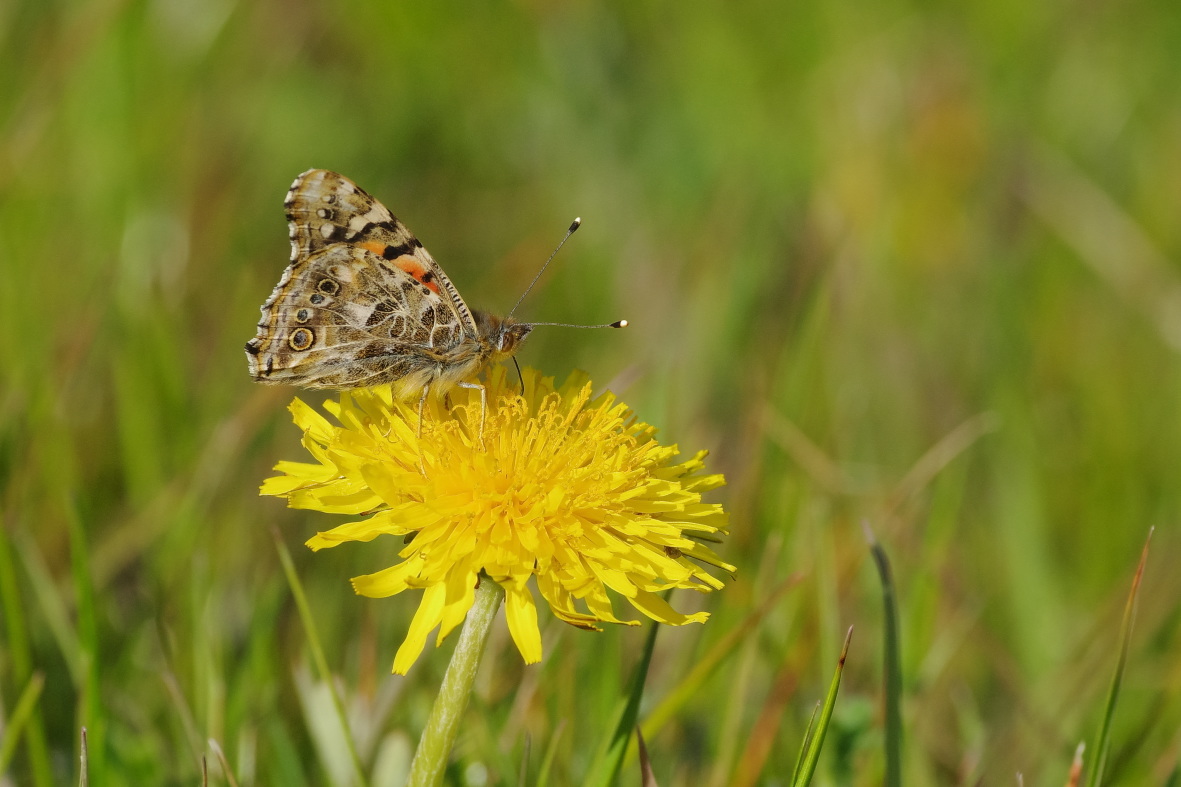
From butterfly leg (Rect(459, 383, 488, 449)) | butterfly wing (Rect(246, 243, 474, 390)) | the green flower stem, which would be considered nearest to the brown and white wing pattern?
butterfly wing (Rect(246, 243, 474, 390))

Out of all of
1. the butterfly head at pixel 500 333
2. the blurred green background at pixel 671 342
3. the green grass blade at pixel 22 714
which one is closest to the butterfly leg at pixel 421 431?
the butterfly head at pixel 500 333

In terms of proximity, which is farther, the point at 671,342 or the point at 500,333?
the point at 671,342

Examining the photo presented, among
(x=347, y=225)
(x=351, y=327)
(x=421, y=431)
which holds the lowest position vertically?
(x=421, y=431)

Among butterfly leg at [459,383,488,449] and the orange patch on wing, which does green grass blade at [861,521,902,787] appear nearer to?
butterfly leg at [459,383,488,449]

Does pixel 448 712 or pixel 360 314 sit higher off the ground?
pixel 360 314

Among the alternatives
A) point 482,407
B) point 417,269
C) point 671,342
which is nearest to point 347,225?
point 417,269

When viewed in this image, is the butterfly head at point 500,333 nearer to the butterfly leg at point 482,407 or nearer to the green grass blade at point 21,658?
the butterfly leg at point 482,407

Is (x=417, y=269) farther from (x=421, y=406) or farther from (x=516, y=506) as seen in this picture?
(x=516, y=506)

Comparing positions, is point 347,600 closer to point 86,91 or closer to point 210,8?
point 86,91
